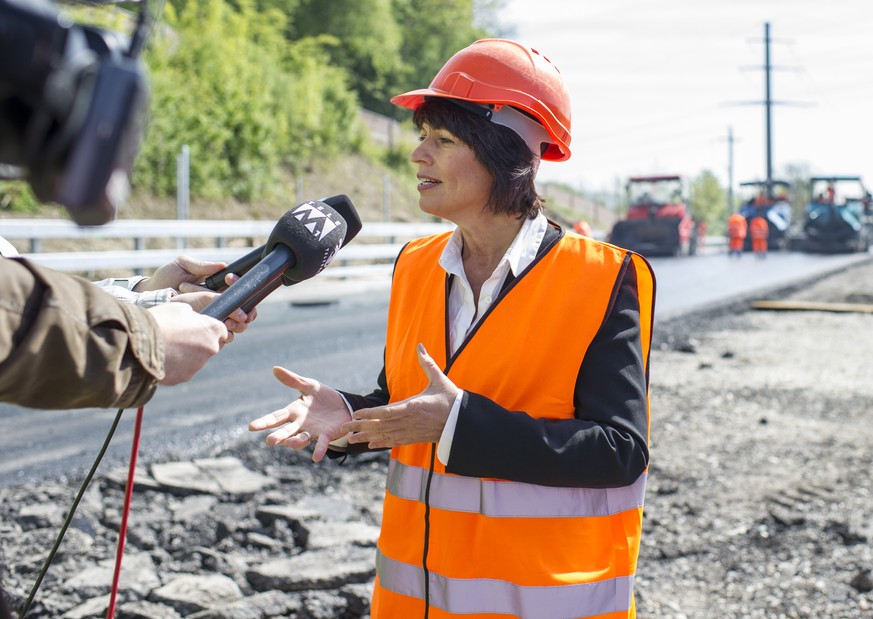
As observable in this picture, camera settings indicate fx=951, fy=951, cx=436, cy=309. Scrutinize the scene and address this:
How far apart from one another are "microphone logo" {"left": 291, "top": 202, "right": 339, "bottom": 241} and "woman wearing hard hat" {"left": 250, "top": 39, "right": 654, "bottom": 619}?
0.34m

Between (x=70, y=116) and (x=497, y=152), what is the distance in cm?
176

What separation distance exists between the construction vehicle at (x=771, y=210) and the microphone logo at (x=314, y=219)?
3268 cm

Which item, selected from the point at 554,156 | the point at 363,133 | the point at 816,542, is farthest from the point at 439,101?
the point at 363,133

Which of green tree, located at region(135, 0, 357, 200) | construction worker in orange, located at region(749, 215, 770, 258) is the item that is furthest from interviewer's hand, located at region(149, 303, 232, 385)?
construction worker in orange, located at region(749, 215, 770, 258)

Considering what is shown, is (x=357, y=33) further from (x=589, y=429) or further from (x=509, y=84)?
(x=589, y=429)

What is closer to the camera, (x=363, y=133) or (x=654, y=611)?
(x=654, y=611)

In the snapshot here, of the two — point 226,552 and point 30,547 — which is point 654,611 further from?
point 30,547

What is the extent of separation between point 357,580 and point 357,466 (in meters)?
1.67

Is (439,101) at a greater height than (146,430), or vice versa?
(439,101)

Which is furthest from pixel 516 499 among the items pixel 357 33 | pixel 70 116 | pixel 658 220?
pixel 357 33

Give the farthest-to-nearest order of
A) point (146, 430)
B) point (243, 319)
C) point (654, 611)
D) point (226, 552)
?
point (146, 430), point (226, 552), point (654, 611), point (243, 319)

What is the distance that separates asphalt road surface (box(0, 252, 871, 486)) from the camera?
5.54 meters

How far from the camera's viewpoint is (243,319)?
6.83 feet

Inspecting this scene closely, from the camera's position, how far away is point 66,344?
1.33 meters
